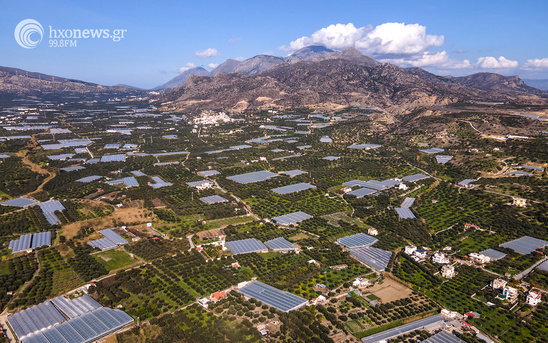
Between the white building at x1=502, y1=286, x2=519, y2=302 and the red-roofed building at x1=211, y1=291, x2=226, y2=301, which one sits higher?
the red-roofed building at x1=211, y1=291, x2=226, y2=301

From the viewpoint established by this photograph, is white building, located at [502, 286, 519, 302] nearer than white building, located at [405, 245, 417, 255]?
Yes

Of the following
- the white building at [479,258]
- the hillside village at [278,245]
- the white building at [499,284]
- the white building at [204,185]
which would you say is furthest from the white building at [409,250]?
the white building at [204,185]

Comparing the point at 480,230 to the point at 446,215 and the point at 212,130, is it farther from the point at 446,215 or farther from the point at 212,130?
the point at 212,130

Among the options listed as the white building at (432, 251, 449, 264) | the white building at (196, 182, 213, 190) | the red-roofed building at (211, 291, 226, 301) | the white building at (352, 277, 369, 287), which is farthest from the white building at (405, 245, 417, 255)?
the white building at (196, 182, 213, 190)

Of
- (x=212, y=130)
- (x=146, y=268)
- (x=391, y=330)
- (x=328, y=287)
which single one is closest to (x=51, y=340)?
(x=146, y=268)

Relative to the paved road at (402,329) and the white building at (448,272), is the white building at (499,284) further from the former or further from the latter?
the paved road at (402,329)

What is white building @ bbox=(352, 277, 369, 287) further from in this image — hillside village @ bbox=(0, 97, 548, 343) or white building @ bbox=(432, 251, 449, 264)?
white building @ bbox=(432, 251, 449, 264)

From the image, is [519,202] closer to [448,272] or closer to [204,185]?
[448,272]
